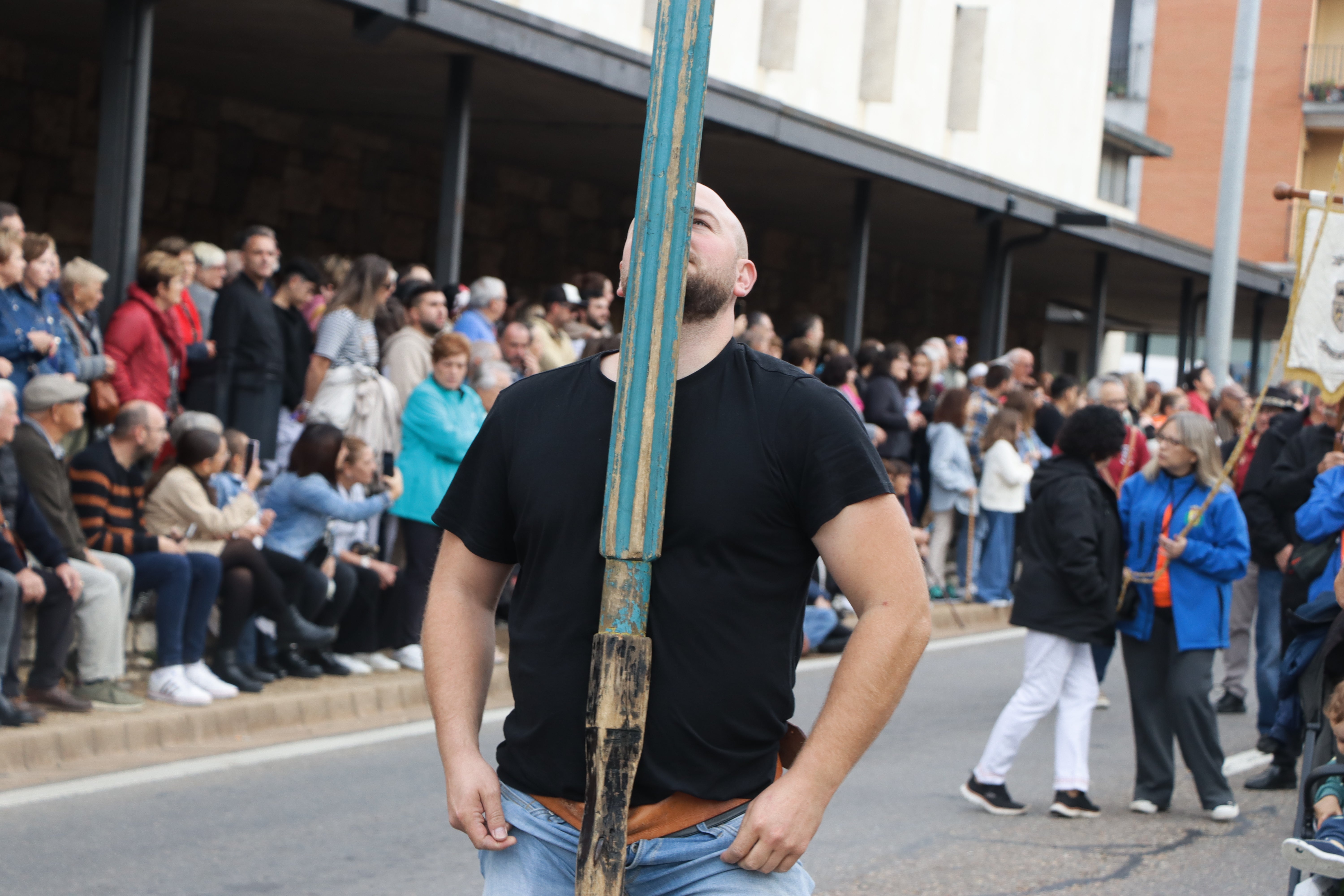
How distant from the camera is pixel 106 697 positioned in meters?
7.55

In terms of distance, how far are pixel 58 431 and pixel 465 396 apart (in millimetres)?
2534

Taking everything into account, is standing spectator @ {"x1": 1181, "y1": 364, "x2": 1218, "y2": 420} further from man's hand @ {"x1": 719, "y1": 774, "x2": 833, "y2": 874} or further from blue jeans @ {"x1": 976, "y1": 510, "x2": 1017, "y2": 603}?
man's hand @ {"x1": 719, "y1": 774, "x2": 833, "y2": 874}

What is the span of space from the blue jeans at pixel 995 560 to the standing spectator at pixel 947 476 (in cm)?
19

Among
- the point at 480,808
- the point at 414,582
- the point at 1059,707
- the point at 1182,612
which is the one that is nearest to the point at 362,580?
the point at 414,582

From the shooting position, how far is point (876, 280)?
27.2 metres

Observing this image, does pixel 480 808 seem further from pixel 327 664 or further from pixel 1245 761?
pixel 1245 761

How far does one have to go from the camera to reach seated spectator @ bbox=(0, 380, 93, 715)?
Answer: 6953 mm

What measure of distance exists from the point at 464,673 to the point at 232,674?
5.96 meters

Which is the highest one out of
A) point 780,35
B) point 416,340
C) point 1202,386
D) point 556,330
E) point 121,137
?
point 780,35

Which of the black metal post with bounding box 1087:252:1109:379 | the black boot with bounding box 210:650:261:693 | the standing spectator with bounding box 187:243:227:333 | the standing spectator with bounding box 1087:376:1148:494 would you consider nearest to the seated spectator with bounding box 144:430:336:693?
the black boot with bounding box 210:650:261:693

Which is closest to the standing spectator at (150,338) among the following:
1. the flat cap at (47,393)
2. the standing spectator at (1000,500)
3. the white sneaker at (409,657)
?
the flat cap at (47,393)

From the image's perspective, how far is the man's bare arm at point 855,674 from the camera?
2361 millimetres

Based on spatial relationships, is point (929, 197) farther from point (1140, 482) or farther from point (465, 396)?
point (1140, 482)

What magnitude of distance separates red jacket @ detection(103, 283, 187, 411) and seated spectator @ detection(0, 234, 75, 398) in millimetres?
604
